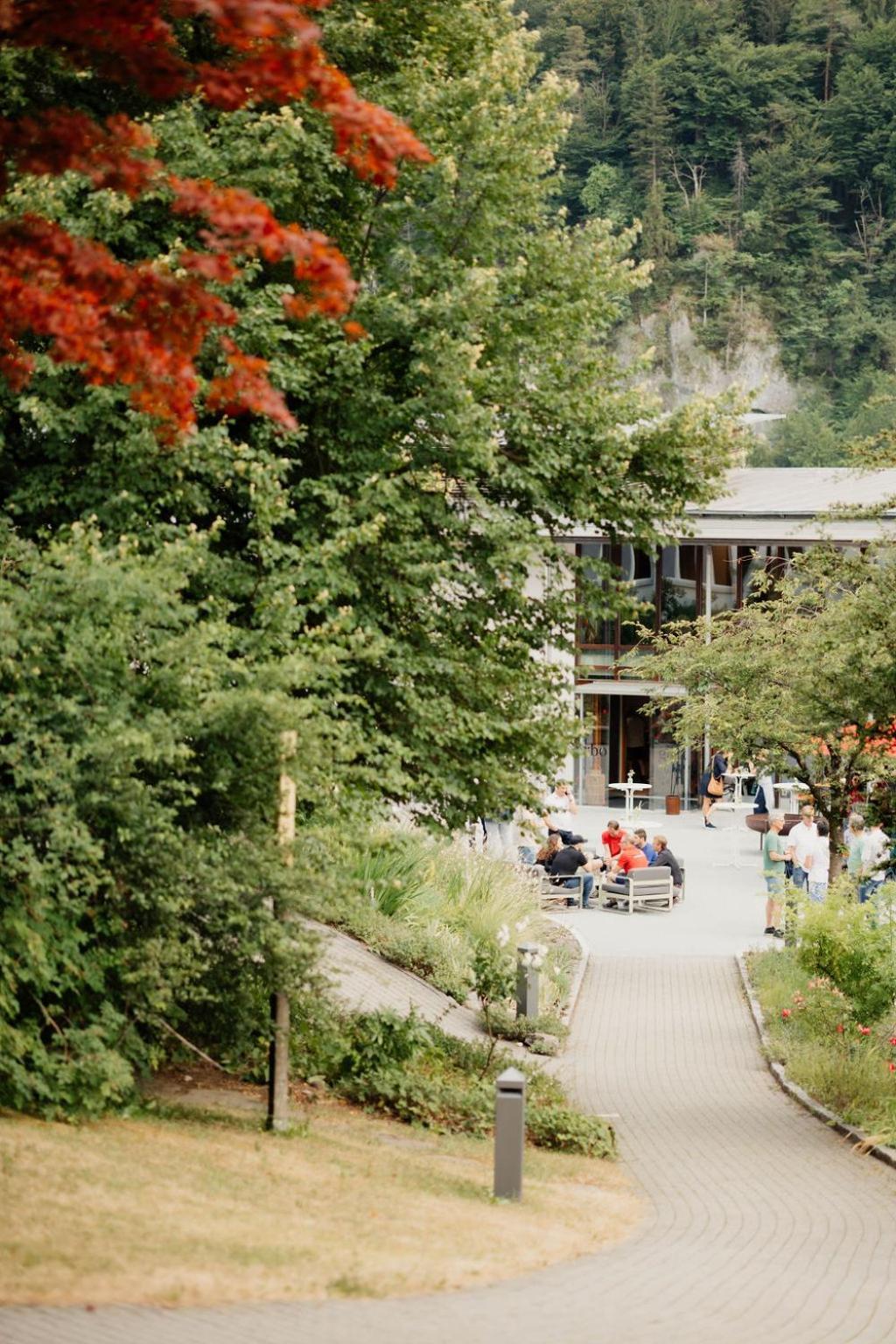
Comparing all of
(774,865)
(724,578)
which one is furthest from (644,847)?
(724,578)

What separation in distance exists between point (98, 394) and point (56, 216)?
1.54 meters

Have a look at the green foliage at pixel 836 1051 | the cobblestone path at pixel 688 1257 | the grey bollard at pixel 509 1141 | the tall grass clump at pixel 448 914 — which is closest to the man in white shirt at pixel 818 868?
the tall grass clump at pixel 448 914

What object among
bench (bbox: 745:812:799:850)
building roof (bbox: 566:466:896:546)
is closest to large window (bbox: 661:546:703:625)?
building roof (bbox: 566:466:896:546)

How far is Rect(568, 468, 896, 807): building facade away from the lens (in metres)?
45.5

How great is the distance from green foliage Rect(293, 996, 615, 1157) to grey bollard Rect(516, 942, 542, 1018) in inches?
108

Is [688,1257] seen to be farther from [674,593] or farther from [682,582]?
[682,582]

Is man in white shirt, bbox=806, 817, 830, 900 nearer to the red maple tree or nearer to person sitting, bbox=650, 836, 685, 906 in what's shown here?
person sitting, bbox=650, 836, 685, 906

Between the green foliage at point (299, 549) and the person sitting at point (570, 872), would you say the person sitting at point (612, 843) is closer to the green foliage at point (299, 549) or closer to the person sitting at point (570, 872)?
the person sitting at point (570, 872)

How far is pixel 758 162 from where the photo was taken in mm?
128000

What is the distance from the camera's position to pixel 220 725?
10.8 metres

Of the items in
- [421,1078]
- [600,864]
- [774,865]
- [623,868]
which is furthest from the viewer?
[600,864]

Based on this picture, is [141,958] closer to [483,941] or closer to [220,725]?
[220,725]

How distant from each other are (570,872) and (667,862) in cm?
171

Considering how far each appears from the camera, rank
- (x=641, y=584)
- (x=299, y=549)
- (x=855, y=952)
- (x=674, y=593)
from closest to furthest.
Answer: (x=299, y=549) → (x=855, y=952) → (x=674, y=593) → (x=641, y=584)
